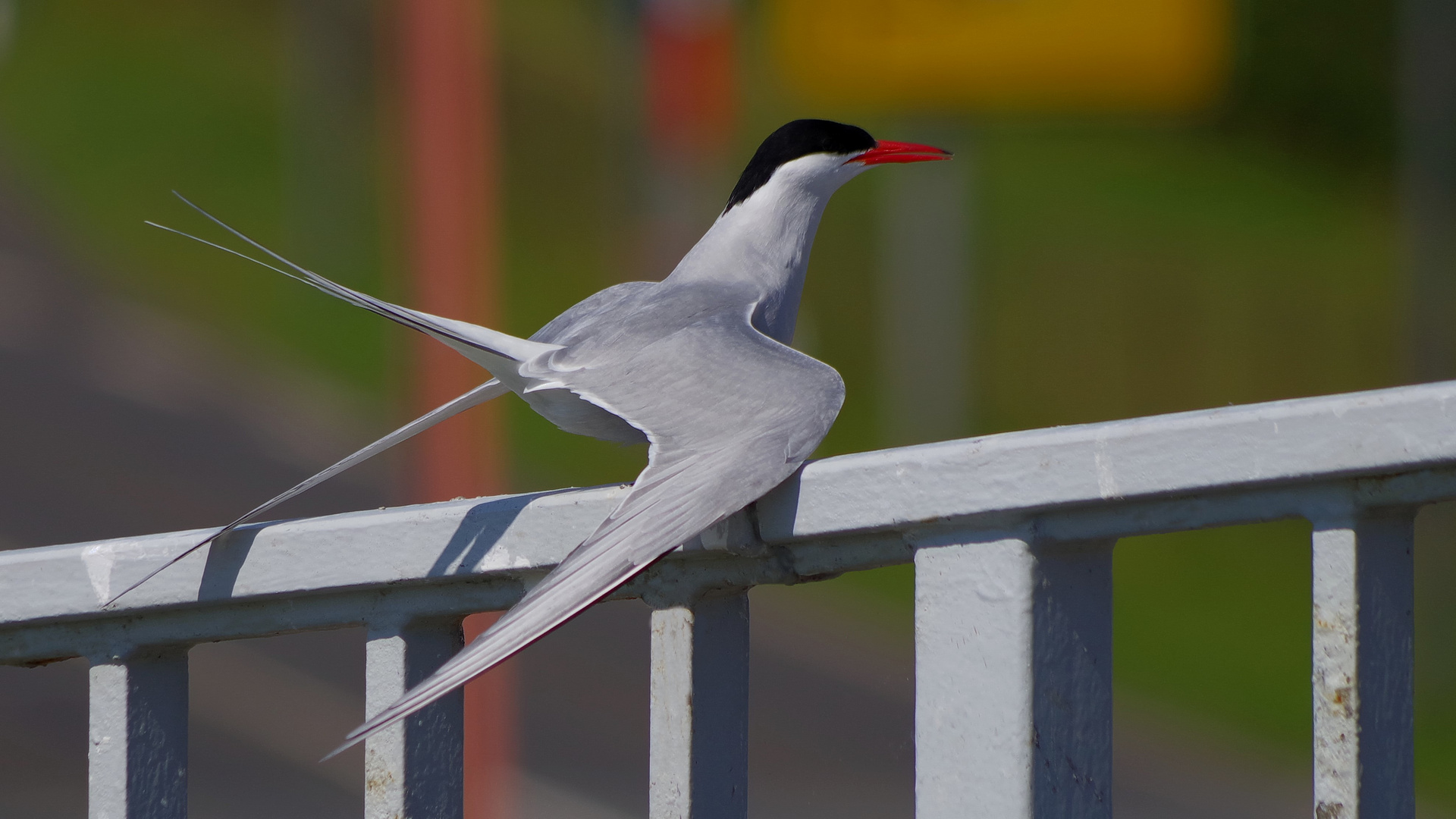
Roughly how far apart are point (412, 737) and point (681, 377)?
1.65 ft

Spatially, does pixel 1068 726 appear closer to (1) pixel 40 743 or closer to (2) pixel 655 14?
(1) pixel 40 743

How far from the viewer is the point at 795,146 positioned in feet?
8.52

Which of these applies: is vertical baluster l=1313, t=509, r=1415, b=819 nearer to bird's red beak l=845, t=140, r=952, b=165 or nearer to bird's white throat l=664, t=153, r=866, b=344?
bird's white throat l=664, t=153, r=866, b=344

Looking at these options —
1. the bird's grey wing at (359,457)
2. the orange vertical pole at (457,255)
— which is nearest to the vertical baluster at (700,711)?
the bird's grey wing at (359,457)

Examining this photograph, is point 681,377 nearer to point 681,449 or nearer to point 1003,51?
point 681,449

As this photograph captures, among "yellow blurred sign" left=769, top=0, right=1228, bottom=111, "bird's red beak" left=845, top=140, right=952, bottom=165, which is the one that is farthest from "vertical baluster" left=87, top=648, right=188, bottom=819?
"yellow blurred sign" left=769, top=0, right=1228, bottom=111

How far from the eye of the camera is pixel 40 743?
901 cm

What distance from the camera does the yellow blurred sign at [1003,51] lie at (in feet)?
33.9

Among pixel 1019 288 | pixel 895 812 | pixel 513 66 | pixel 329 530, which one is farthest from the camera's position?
pixel 513 66

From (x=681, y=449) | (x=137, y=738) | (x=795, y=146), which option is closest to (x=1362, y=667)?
(x=681, y=449)

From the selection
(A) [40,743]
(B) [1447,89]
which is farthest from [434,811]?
(B) [1447,89]

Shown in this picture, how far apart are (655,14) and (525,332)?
356 cm

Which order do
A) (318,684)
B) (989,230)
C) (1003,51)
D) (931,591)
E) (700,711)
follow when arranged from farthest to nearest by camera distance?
1. (989,230)
2. (1003,51)
3. (318,684)
4. (700,711)
5. (931,591)

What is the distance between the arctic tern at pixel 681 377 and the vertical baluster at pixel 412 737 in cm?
17
